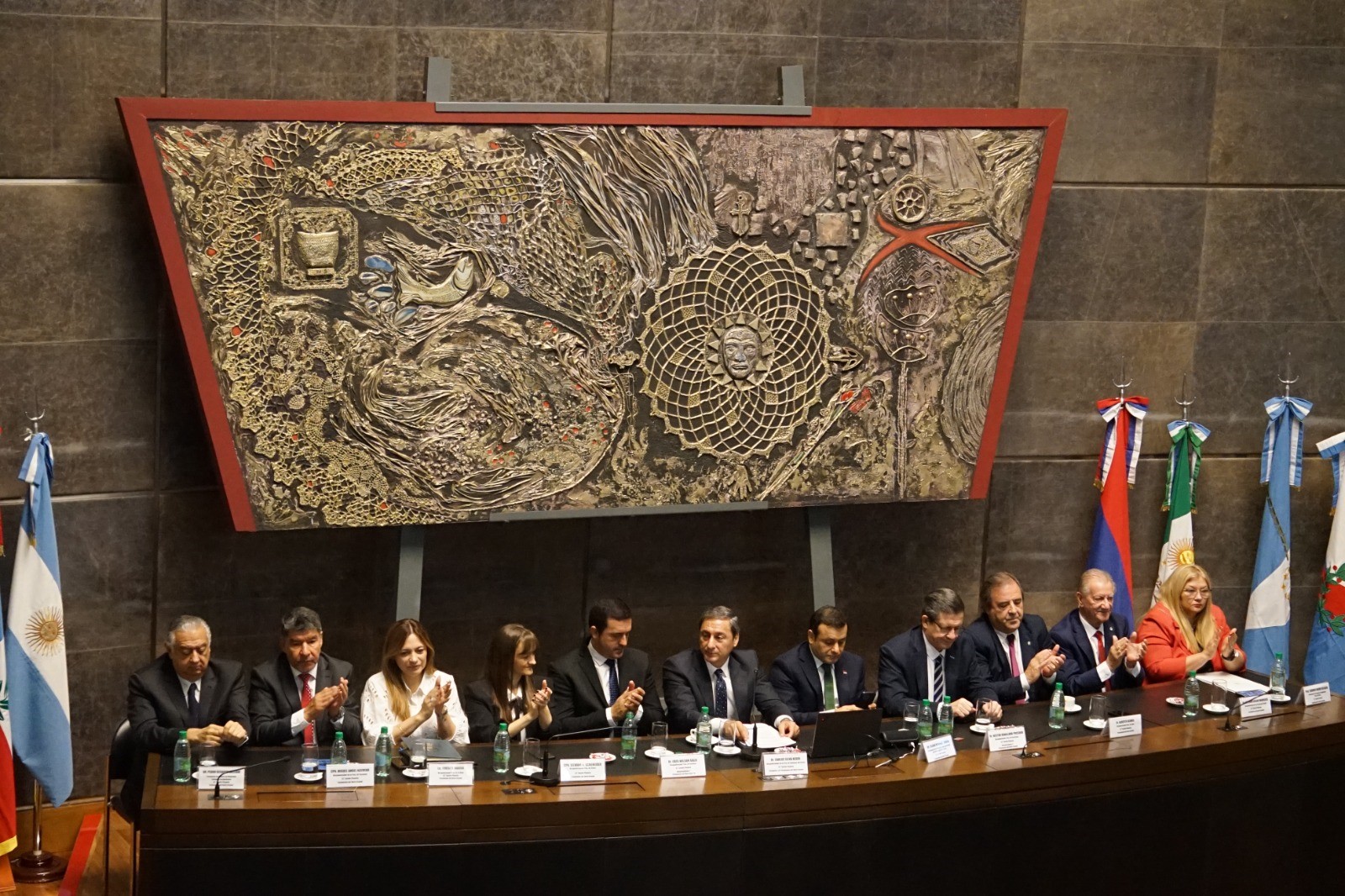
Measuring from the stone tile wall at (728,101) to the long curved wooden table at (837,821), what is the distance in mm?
1587

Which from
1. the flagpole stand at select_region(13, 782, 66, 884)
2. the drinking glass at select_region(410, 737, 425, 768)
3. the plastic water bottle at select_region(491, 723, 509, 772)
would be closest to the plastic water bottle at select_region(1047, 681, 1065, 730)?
the plastic water bottle at select_region(491, 723, 509, 772)

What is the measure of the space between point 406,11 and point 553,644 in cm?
291

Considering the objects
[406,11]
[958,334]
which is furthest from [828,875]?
[406,11]

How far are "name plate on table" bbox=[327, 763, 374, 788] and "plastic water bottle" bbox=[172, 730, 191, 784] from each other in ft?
1.48

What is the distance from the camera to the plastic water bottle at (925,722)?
589 cm

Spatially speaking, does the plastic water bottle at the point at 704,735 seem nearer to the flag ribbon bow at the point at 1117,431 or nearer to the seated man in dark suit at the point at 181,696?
the seated man in dark suit at the point at 181,696

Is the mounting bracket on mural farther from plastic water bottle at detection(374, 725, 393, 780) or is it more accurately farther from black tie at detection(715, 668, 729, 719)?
plastic water bottle at detection(374, 725, 393, 780)

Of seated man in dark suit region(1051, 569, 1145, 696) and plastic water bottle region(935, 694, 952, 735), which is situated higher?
seated man in dark suit region(1051, 569, 1145, 696)

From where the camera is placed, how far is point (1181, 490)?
7.91m

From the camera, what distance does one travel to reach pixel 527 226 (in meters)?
6.43

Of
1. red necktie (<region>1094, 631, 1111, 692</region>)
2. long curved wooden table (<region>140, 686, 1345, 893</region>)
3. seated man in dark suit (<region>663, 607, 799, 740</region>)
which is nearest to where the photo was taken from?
long curved wooden table (<region>140, 686, 1345, 893</region>)

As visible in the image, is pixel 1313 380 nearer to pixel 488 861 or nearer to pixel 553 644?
pixel 553 644

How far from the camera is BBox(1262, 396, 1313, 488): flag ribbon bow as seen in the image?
7.95 metres

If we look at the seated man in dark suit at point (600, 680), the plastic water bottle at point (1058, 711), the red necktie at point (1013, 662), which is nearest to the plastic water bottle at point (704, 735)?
the seated man in dark suit at point (600, 680)
